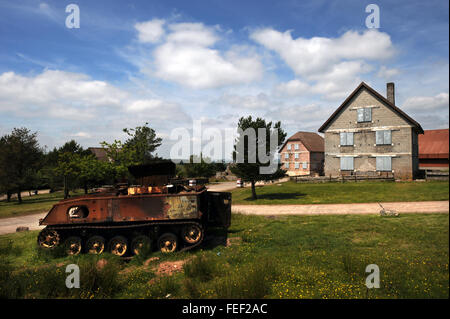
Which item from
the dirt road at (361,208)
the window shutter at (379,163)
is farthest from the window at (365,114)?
the dirt road at (361,208)

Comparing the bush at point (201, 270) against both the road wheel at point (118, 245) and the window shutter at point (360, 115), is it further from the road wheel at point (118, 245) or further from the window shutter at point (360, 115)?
the window shutter at point (360, 115)

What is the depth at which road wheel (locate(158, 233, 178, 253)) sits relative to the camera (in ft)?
29.8

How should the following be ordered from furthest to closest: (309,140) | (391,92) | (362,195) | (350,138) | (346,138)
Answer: (309,140), (346,138), (350,138), (391,92), (362,195)

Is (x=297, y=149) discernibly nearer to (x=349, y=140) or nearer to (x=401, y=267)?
(x=349, y=140)

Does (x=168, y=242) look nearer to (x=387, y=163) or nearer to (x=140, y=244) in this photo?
(x=140, y=244)

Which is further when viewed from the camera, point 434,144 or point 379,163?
point 434,144

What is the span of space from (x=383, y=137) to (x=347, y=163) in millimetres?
4486

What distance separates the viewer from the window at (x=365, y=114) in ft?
95.2

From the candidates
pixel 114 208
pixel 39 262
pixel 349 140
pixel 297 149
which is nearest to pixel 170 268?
pixel 114 208

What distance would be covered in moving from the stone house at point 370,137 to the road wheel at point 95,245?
27039mm

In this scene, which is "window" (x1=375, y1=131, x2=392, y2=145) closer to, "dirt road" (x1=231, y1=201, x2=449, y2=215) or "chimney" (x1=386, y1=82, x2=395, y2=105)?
"chimney" (x1=386, y1=82, x2=395, y2=105)

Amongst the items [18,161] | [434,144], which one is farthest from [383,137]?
[18,161]

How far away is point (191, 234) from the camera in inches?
362
